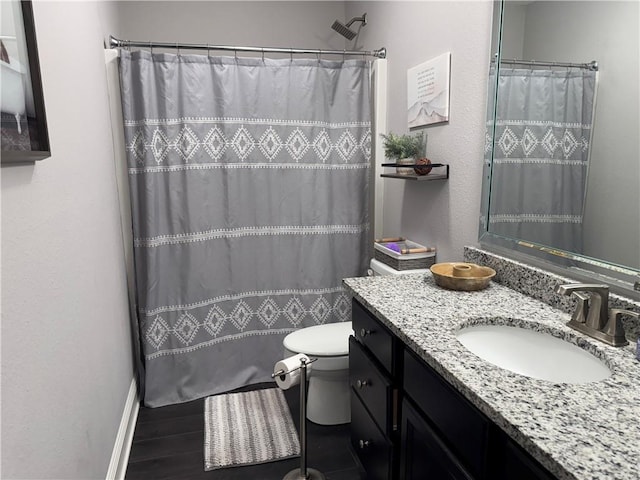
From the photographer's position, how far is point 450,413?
100 centimetres

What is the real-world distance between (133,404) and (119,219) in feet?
3.15

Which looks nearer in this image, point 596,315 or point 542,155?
point 596,315

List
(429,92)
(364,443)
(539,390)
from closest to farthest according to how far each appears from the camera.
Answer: (539,390), (364,443), (429,92)

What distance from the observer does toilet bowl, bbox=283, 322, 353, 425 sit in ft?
6.44

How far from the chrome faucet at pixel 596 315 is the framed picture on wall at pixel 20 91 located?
1.31 metres

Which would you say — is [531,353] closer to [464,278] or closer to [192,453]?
[464,278]

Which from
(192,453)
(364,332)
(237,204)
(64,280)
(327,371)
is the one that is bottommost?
(192,453)

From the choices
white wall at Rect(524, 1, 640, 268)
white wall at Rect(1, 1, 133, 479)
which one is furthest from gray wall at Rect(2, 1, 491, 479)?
white wall at Rect(524, 1, 640, 268)

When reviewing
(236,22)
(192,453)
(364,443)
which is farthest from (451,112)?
(192,453)

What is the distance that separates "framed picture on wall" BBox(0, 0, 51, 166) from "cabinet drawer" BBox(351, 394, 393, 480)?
1.26m

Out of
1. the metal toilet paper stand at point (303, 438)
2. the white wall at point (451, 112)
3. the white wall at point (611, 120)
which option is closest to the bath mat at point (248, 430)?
the metal toilet paper stand at point (303, 438)

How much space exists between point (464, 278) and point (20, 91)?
1345 mm

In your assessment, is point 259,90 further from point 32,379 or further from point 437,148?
point 32,379

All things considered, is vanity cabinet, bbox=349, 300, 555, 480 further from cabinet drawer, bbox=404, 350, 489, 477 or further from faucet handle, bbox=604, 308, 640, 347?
faucet handle, bbox=604, 308, 640, 347
